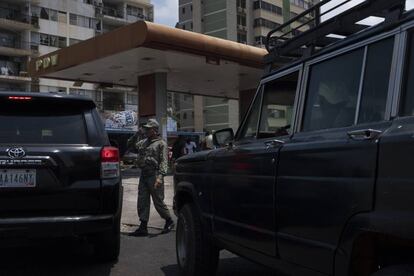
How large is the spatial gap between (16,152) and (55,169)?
15.4 inches

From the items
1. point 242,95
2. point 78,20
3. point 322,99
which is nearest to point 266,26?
point 78,20

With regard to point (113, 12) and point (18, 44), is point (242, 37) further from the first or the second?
point (18, 44)

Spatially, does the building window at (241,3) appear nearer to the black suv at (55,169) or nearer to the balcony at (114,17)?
the balcony at (114,17)

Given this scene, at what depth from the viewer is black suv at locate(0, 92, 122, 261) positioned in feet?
17.8

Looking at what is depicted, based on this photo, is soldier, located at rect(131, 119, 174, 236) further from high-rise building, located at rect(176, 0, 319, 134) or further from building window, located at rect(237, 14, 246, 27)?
building window, located at rect(237, 14, 246, 27)

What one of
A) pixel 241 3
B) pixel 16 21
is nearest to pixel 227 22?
pixel 241 3

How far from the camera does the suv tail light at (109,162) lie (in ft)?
19.1

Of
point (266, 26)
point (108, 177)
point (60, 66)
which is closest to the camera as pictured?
point (108, 177)

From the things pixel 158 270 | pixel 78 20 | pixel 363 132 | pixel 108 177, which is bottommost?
pixel 158 270

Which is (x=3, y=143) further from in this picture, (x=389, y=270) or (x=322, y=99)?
(x=389, y=270)

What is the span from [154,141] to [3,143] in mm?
3504

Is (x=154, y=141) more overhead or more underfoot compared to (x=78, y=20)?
more underfoot

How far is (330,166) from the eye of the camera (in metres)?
3.28

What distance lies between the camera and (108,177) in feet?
19.2
